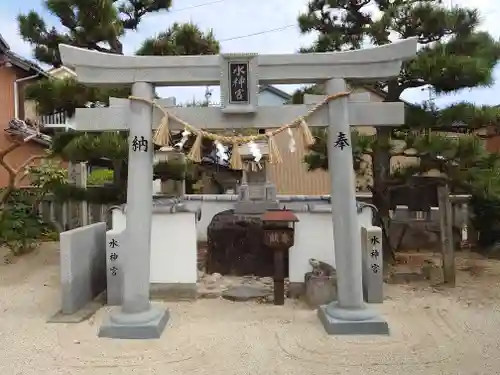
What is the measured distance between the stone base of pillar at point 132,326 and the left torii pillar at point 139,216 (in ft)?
0.04

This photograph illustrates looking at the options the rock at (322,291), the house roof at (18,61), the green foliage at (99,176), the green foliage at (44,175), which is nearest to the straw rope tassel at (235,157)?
the rock at (322,291)

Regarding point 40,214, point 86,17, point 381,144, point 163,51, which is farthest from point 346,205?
point 40,214

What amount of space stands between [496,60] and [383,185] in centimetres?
264

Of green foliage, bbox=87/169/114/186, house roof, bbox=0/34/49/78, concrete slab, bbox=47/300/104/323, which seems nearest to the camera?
concrete slab, bbox=47/300/104/323

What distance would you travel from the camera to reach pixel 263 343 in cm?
492

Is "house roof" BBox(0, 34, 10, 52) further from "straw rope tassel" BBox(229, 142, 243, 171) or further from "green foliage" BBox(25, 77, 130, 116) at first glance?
"straw rope tassel" BBox(229, 142, 243, 171)

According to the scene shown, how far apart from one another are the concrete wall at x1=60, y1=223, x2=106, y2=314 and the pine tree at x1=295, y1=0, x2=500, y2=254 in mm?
3855

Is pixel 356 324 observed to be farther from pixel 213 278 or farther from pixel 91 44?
pixel 91 44

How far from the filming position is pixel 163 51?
8.98 m

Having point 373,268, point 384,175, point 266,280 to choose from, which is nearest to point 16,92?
point 266,280

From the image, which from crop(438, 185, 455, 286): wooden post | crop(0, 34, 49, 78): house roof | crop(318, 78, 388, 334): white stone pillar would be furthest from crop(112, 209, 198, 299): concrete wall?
crop(0, 34, 49, 78): house roof

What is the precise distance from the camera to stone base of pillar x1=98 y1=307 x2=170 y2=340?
16.5 ft

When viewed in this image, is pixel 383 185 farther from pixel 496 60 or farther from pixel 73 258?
pixel 73 258

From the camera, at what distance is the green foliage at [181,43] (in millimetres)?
8992
